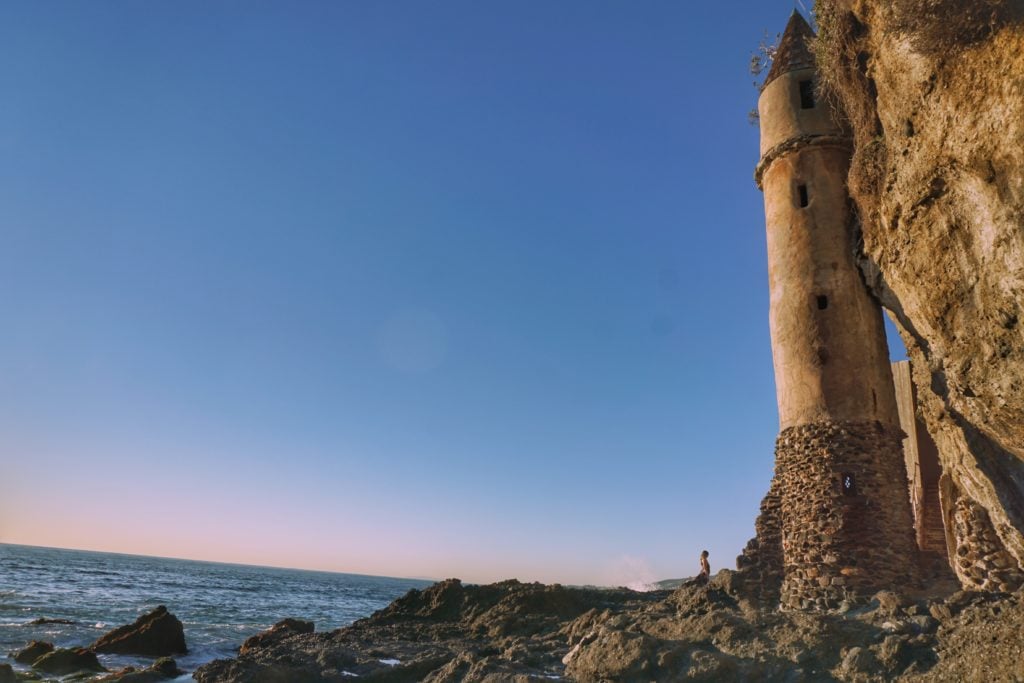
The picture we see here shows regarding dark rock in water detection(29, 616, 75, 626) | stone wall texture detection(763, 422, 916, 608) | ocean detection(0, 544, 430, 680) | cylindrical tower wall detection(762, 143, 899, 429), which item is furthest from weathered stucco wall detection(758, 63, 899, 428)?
dark rock in water detection(29, 616, 75, 626)

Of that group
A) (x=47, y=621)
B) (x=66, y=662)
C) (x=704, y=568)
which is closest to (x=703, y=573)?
(x=704, y=568)

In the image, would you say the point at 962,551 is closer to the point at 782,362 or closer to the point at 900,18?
the point at 782,362

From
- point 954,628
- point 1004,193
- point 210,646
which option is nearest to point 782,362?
point 954,628

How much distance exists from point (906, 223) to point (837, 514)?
6199mm

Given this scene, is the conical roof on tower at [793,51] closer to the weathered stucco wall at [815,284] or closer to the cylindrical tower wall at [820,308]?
the weathered stucco wall at [815,284]

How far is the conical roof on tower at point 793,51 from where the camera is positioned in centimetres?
1714

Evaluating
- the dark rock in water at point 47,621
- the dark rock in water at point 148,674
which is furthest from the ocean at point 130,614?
the dark rock in water at point 148,674

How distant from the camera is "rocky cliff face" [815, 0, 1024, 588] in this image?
8320 millimetres

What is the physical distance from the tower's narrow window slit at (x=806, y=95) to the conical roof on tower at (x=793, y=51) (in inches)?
17.4

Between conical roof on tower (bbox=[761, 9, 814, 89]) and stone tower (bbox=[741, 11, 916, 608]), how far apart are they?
0.24 feet

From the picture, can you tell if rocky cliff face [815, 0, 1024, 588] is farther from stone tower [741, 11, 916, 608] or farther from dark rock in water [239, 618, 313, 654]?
dark rock in water [239, 618, 313, 654]

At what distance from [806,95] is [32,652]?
24.6 metres

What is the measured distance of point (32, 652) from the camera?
17844 mm

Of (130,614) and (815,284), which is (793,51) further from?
(130,614)
